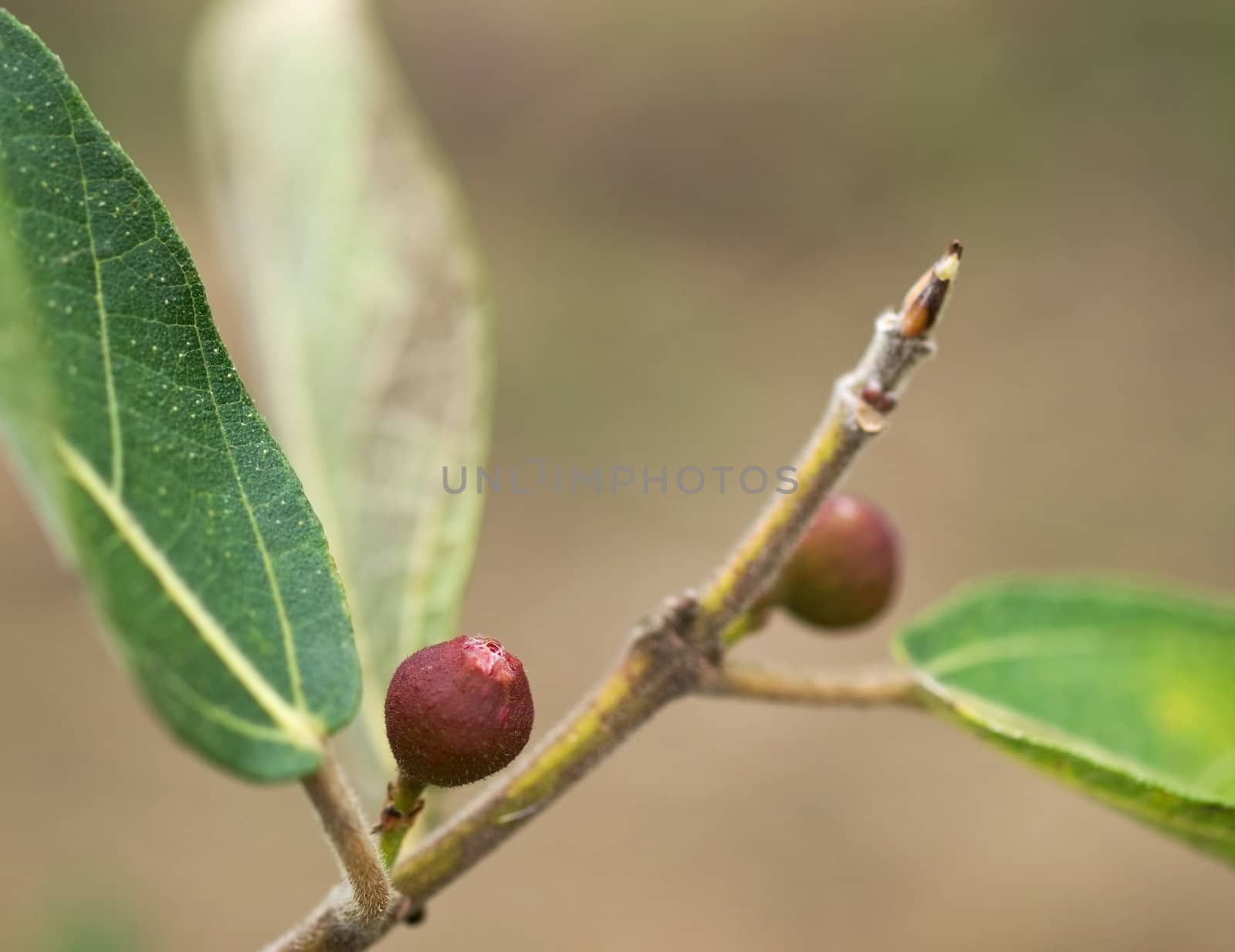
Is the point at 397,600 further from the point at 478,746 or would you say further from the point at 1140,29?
the point at 1140,29

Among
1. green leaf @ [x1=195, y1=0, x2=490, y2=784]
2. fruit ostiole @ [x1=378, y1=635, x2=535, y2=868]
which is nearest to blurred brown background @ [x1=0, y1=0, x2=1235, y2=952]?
green leaf @ [x1=195, y1=0, x2=490, y2=784]

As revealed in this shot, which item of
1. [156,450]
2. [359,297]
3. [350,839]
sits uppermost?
[359,297]

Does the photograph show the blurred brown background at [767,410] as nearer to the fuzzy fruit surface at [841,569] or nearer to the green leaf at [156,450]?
the fuzzy fruit surface at [841,569]

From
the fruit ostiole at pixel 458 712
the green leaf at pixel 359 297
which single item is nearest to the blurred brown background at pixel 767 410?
the green leaf at pixel 359 297

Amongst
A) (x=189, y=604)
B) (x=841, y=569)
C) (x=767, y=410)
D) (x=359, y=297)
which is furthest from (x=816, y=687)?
(x=767, y=410)

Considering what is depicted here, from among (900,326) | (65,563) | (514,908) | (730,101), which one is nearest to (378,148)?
(900,326)

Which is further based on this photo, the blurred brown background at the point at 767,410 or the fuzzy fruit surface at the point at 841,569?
the blurred brown background at the point at 767,410

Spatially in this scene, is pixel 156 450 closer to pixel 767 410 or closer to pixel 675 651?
pixel 675 651
